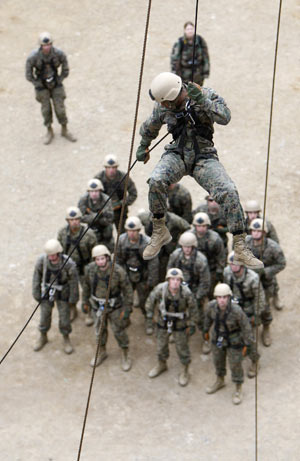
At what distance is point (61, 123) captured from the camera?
16.5m

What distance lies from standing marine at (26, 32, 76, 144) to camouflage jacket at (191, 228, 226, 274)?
4005 millimetres

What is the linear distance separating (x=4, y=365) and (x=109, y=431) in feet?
5.84

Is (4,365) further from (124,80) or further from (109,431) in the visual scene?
(124,80)

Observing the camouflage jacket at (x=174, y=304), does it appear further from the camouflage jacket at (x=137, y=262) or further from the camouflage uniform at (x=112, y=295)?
the camouflage jacket at (x=137, y=262)

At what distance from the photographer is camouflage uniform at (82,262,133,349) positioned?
12727mm

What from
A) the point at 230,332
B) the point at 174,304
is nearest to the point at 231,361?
the point at 230,332

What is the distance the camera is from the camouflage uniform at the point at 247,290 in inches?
495

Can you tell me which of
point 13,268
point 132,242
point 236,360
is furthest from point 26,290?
point 236,360

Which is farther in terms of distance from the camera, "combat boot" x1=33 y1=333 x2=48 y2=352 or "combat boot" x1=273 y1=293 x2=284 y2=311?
"combat boot" x1=273 y1=293 x2=284 y2=311

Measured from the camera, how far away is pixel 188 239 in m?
12.5

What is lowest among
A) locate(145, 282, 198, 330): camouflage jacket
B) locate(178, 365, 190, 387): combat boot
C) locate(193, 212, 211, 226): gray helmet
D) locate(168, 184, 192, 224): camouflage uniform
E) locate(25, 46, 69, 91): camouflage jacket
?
locate(178, 365, 190, 387): combat boot

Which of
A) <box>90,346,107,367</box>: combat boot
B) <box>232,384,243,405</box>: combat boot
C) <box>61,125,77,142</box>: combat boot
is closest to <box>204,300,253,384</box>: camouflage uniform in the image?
<box>232,384,243,405</box>: combat boot

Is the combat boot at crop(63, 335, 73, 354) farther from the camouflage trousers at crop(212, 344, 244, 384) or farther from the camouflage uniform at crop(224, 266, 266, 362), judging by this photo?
the camouflage uniform at crop(224, 266, 266, 362)

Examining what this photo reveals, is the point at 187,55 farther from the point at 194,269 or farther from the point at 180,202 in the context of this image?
the point at 194,269
